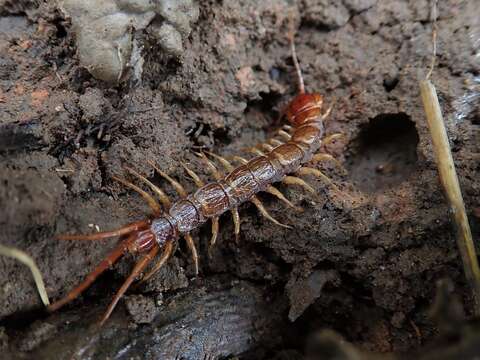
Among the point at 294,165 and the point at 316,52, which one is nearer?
the point at 294,165

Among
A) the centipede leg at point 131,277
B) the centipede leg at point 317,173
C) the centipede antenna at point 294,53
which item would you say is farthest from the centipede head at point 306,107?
the centipede leg at point 131,277

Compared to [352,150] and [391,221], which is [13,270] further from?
[352,150]

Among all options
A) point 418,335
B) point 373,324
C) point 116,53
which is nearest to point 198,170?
point 116,53

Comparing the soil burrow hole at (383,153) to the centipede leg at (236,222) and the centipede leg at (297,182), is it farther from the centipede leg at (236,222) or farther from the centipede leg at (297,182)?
the centipede leg at (236,222)

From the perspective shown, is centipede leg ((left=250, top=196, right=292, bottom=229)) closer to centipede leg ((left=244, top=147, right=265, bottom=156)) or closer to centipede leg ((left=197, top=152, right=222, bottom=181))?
centipede leg ((left=197, top=152, right=222, bottom=181))

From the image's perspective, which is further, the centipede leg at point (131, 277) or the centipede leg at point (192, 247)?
the centipede leg at point (192, 247)

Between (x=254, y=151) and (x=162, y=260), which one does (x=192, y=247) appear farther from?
(x=254, y=151)
